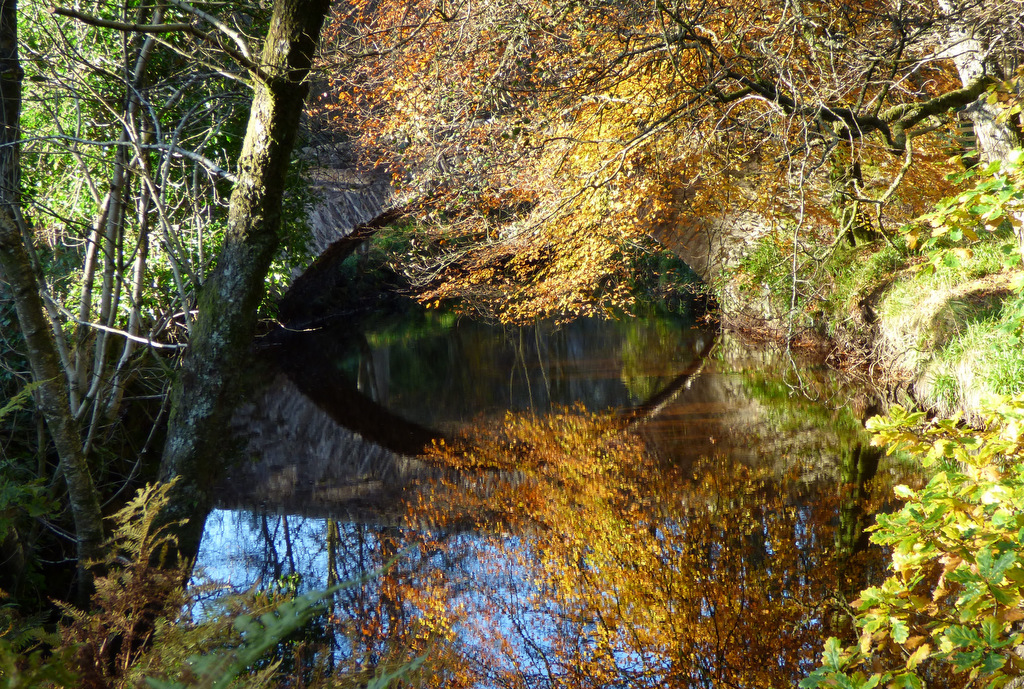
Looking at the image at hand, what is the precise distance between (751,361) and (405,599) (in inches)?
235

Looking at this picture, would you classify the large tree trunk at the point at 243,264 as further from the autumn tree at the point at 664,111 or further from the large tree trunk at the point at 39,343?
the autumn tree at the point at 664,111

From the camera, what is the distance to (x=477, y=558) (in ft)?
12.1

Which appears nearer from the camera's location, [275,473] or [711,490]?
[711,490]

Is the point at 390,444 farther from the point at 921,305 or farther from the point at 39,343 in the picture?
the point at 921,305

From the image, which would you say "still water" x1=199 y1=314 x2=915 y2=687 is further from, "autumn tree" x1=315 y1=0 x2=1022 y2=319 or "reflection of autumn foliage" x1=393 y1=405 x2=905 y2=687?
"autumn tree" x1=315 y1=0 x2=1022 y2=319

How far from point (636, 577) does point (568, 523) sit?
76 centimetres

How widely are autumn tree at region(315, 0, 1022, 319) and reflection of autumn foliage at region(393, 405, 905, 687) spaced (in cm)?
172

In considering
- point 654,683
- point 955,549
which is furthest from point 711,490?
point 955,549

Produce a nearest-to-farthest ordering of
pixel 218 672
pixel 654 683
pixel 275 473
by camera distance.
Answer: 1. pixel 218 672
2. pixel 654 683
3. pixel 275 473

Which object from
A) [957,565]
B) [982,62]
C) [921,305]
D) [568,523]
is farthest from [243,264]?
[921,305]

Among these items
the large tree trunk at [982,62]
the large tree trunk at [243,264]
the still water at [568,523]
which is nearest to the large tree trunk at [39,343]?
the large tree trunk at [243,264]

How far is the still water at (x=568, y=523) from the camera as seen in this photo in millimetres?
2762

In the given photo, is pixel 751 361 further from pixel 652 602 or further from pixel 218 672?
pixel 218 672

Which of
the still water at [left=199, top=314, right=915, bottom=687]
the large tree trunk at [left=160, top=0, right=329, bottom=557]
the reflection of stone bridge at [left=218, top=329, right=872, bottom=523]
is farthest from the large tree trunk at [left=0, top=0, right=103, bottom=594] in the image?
the reflection of stone bridge at [left=218, top=329, right=872, bottom=523]
